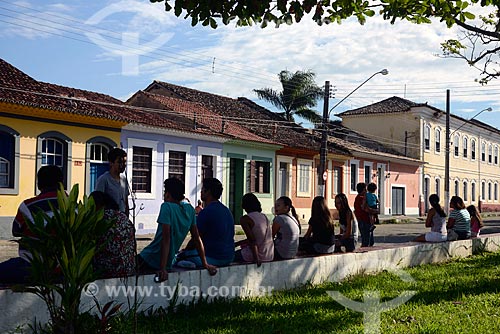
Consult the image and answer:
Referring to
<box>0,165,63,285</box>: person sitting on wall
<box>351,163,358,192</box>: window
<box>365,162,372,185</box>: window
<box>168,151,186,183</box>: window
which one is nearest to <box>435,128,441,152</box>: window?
<box>365,162,372,185</box>: window

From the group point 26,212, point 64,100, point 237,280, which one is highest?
point 64,100

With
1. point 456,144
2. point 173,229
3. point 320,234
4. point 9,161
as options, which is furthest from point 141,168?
point 456,144

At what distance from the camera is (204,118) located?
89.3ft

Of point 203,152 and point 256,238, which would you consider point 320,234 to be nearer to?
point 256,238

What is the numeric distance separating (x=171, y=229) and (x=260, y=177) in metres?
21.7

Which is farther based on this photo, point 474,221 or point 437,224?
point 474,221

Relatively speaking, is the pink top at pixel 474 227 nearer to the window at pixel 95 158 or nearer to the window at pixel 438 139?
the window at pixel 95 158

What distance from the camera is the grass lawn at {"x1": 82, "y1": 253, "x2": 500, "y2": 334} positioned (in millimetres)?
5781

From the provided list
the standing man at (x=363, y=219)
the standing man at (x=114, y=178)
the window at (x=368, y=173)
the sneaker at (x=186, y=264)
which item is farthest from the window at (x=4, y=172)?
the window at (x=368, y=173)

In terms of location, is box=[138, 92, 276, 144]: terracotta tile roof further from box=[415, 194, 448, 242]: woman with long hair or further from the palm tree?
box=[415, 194, 448, 242]: woman with long hair

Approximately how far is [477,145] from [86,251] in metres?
53.0

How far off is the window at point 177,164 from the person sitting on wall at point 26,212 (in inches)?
687

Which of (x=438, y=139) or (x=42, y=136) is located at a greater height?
(x=438, y=139)

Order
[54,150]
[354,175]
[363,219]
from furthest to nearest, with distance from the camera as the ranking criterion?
[354,175] < [54,150] < [363,219]
